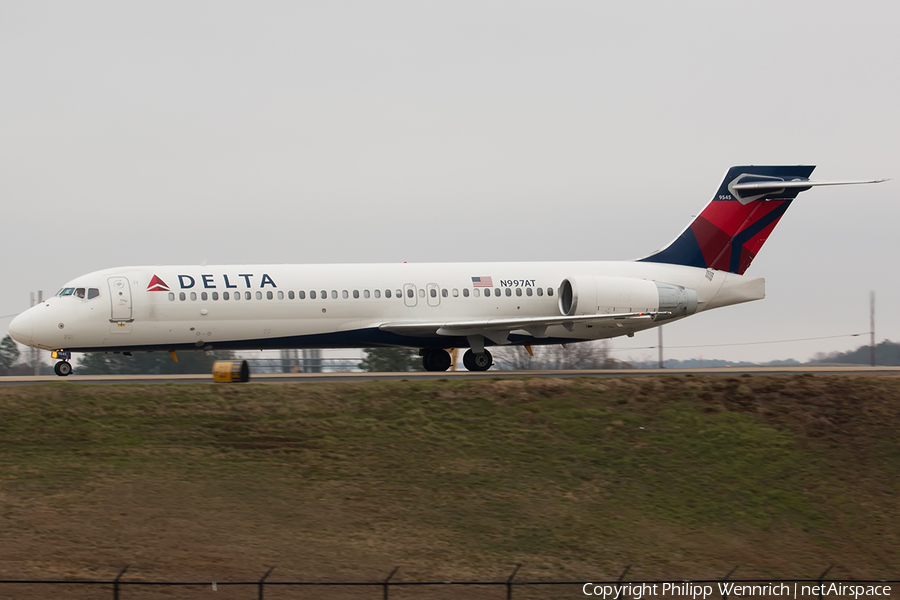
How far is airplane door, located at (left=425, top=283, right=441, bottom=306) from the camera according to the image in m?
34.7

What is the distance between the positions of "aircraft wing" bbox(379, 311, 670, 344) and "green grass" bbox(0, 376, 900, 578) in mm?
6158

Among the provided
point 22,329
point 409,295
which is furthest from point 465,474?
point 22,329

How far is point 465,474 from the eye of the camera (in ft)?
72.3

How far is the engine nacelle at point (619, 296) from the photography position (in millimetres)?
34938

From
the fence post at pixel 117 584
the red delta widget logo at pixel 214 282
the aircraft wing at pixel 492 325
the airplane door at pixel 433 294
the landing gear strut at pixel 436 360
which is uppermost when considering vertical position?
the red delta widget logo at pixel 214 282

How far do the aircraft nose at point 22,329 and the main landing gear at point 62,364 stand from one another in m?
1.17

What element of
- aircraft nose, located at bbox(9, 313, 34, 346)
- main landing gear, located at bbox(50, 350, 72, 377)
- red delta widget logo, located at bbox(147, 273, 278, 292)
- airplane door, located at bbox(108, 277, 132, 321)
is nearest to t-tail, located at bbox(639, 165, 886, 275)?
red delta widget logo, located at bbox(147, 273, 278, 292)

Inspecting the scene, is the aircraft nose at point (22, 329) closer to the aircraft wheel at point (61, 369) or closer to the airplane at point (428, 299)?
the airplane at point (428, 299)

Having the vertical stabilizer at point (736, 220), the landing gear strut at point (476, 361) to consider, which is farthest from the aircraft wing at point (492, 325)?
the vertical stabilizer at point (736, 220)

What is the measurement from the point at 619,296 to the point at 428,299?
7.08 metres

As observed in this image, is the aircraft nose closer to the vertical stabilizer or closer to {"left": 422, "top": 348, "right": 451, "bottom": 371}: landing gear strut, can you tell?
{"left": 422, "top": 348, "right": 451, "bottom": 371}: landing gear strut

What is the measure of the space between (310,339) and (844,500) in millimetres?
18457

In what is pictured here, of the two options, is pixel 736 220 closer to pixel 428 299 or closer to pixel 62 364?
pixel 428 299

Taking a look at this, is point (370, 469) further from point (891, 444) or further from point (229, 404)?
point (891, 444)
